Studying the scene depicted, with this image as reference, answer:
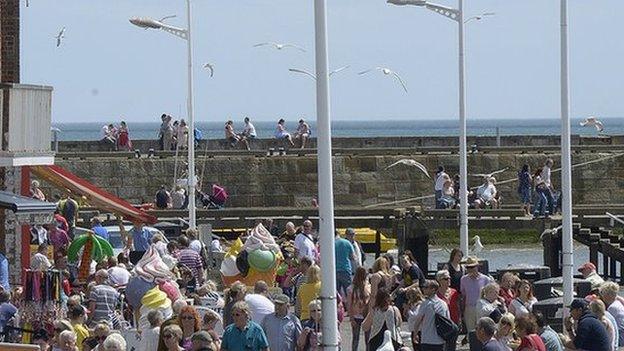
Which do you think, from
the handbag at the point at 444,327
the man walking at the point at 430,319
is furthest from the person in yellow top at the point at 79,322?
the handbag at the point at 444,327

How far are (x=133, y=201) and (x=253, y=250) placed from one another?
1236 inches

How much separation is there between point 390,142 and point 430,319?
143 ft

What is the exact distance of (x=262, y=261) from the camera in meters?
26.1

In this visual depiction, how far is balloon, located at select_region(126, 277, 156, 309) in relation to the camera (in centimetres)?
2167

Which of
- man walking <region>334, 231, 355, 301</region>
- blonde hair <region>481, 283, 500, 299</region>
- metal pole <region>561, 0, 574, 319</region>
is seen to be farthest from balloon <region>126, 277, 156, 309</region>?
metal pole <region>561, 0, 574, 319</region>

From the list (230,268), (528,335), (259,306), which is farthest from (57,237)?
(528,335)

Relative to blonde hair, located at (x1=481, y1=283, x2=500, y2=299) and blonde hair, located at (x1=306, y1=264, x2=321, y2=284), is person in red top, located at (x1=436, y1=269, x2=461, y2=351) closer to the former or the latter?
blonde hair, located at (x1=481, y1=283, x2=500, y2=299)

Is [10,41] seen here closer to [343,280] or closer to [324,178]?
[343,280]

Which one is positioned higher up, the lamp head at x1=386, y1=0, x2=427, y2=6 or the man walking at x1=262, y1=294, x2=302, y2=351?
the lamp head at x1=386, y1=0, x2=427, y2=6

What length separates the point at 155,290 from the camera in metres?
20.2

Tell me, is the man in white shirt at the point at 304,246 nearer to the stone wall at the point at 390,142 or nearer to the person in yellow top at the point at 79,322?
the person in yellow top at the point at 79,322

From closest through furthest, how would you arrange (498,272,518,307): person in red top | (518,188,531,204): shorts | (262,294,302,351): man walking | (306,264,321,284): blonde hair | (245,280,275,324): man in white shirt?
(262,294,302,351): man walking, (245,280,275,324): man in white shirt, (306,264,321,284): blonde hair, (498,272,518,307): person in red top, (518,188,531,204): shorts

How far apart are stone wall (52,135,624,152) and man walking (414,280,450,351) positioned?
1580 inches

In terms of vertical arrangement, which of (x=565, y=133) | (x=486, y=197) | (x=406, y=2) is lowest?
(x=486, y=197)
